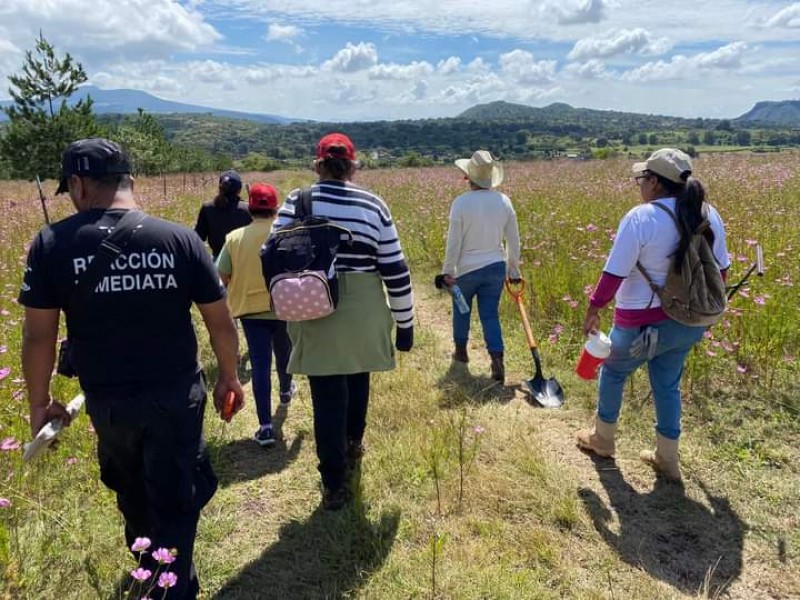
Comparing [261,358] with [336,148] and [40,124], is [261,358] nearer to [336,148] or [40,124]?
[336,148]

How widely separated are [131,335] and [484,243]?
3259 millimetres

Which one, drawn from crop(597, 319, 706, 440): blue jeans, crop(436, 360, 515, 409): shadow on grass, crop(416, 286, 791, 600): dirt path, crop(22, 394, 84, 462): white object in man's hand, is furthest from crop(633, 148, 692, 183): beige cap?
crop(22, 394, 84, 462): white object in man's hand

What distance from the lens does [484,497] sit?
313cm

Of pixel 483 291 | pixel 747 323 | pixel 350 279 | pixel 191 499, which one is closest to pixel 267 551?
pixel 191 499

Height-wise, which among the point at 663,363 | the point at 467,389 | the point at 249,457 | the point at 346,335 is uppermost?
the point at 346,335

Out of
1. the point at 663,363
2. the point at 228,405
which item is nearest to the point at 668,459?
the point at 663,363

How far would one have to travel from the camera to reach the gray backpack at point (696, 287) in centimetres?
290

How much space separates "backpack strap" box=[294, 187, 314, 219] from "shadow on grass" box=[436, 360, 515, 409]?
2.25 metres

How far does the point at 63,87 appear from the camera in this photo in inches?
1213

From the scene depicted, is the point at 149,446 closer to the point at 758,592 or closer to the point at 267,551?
the point at 267,551

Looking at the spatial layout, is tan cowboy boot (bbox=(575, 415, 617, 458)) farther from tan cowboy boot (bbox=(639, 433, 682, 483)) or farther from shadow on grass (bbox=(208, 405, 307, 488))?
shadow on grass (bbox=(208, 405, 307, 488))

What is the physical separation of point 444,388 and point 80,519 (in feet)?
9.17

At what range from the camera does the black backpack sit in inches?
103

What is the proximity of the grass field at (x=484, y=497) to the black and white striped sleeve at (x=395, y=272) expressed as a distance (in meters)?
0.95
